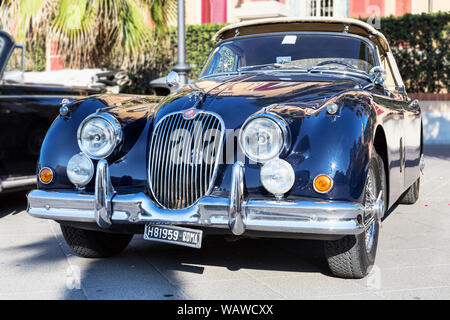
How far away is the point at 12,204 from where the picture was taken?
24.1ft

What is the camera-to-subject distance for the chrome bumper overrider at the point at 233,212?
12.3 feet

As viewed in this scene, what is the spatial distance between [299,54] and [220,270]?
6.41ft

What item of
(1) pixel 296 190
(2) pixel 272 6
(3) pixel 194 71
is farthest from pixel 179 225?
(2) pixel 272 6

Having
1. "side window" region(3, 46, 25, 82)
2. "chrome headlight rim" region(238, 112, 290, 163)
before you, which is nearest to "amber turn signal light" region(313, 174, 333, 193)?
"chrome headlight rim" region(238, 112, 290, 163)

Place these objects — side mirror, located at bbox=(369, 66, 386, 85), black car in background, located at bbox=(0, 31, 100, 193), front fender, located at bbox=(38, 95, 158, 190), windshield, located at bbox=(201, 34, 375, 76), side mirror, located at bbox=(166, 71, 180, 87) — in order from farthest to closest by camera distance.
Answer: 1. black car in background, located at bbox=(0, 31, 100, 193)
2. side mirror, located at bbox=(166, 71, 180, 87)
3. windshield, located at bbox=(201, 34, 375, 76)
4. side mirror, located at bbox=(369, 66, 386, 85)
5. front fender, located at bbox=(38, 95, 158, 190)

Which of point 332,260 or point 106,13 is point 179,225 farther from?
point 106,13

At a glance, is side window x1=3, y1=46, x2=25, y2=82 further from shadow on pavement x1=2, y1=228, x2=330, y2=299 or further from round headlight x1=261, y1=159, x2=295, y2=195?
round headlight x1=261, y1=159, x2=295, y2=195

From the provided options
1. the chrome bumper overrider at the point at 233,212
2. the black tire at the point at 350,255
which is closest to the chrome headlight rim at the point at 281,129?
the chrome bumper overrider at the point at 233,212

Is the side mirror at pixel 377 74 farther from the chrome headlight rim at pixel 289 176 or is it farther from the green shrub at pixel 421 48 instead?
the green shrub at pixel 421 48

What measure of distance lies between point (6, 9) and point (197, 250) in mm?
9687

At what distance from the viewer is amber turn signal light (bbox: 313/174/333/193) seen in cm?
381

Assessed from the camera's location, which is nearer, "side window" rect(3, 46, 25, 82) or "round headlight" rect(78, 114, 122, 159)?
"round headlight" rect(78, 114, 122, 159)

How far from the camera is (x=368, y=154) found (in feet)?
13.1

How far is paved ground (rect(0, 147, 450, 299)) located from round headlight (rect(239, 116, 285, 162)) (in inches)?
32.9
